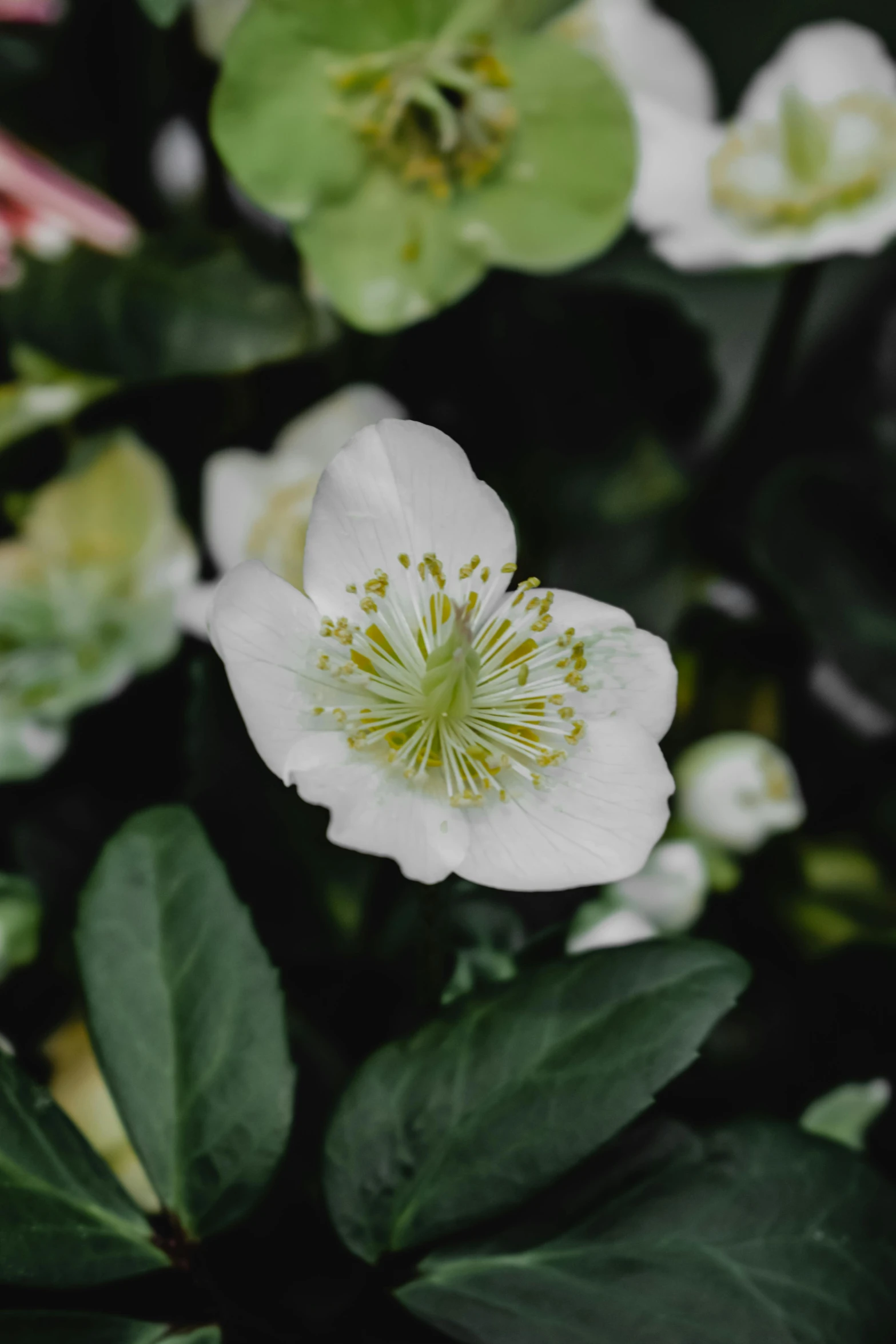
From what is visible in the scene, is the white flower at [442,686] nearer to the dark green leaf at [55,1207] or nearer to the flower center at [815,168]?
the dark green leaf at [55,1207]

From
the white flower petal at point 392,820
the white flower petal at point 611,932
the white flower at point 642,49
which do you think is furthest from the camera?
the white flower at point 642,49

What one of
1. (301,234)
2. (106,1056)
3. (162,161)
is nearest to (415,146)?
(301,234)

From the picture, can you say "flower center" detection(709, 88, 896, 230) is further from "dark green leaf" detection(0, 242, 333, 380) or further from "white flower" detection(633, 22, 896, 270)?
"dark green leaf" detection(0, 242, 333, 380)

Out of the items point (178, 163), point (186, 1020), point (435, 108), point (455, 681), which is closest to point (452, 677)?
point (455, 681)

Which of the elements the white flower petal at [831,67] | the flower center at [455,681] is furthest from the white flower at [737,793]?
the white flower petal at [831,67]

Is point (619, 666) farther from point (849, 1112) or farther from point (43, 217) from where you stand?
point (43, 217)

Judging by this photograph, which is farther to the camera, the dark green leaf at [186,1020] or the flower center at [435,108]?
the flower center at [435,108]

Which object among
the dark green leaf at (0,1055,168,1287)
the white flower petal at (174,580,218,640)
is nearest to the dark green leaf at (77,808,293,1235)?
the dark green leaf at (0,1055,168,1287)

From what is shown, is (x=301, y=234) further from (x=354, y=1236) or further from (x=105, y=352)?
(x=354, y=1236)
